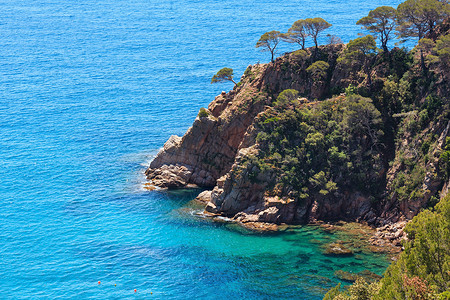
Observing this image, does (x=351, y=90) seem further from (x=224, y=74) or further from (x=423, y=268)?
(x=423, y=268)

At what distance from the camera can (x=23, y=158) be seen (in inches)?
5630

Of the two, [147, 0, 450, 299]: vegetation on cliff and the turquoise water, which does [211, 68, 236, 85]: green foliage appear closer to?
[147, 0, 450, 299]: vegetation on cliff

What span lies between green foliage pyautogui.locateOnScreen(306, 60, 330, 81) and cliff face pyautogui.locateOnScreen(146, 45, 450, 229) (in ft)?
2.36

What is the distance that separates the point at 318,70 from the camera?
129 meters

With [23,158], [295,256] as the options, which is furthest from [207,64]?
[295,256]

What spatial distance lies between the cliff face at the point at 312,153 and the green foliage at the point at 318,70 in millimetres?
720

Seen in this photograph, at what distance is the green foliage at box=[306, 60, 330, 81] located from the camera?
12662 centimetres

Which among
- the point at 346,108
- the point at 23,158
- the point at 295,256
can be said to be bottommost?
the point at 295,256

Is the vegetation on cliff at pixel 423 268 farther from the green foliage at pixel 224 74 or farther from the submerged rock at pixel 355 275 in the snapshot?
the green foliage at pixel 224 74

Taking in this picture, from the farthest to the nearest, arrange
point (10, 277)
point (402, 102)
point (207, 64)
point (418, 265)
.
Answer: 1. point (207, 64)
2. point (402, 102)
3. point (10, 277)
4. point (418, 265)

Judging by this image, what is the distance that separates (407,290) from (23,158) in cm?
10789

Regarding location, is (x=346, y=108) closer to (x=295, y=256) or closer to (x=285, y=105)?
(x=285, y=105)

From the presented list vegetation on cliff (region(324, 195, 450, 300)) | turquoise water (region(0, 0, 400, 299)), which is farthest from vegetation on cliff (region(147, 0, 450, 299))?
vegetation on cliff (region(324, 195, 450, 300))

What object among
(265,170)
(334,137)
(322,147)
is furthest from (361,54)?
(265,170)
